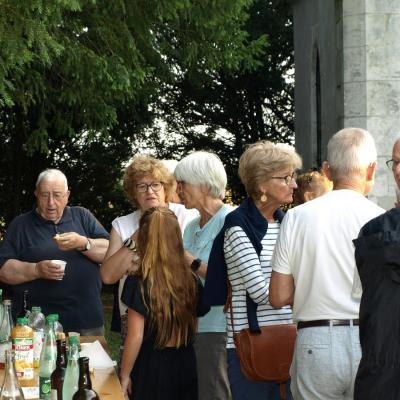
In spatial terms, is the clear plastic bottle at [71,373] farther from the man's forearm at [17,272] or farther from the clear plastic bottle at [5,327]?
the man's forearm at [17,272]

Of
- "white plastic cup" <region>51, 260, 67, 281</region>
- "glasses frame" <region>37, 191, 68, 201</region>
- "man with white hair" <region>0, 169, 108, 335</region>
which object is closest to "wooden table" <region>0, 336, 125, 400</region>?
"white plastic cup" <region>51, 260, 67, 281</region>

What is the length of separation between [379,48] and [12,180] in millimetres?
12426

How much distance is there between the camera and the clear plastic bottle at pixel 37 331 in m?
4.87

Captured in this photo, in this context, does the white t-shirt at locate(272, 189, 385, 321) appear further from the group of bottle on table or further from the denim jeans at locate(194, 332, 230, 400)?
the denim jeans at locate(194, 332, 230, 400)

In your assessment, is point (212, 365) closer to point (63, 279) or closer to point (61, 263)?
point (61, 263)

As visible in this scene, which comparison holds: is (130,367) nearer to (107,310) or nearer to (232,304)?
(232,304)

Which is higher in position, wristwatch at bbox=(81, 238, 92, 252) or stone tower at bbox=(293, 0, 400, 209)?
stone tower at bbox=(293, 0, 400, 209)

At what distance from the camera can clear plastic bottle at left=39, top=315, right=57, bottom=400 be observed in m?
3.97

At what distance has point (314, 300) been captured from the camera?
13.7 ft

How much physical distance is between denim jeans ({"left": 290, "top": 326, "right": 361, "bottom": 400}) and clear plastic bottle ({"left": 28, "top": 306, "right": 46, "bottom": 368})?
1.39 meters

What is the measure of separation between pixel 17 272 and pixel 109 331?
1010 cm

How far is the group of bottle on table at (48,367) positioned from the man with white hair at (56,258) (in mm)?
1541

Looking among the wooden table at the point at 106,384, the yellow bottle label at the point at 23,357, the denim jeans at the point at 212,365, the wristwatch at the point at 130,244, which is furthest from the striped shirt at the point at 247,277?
the yellow bottle label at the point at 23,357

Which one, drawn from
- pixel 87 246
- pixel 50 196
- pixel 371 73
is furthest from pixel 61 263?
pixel 371 73
